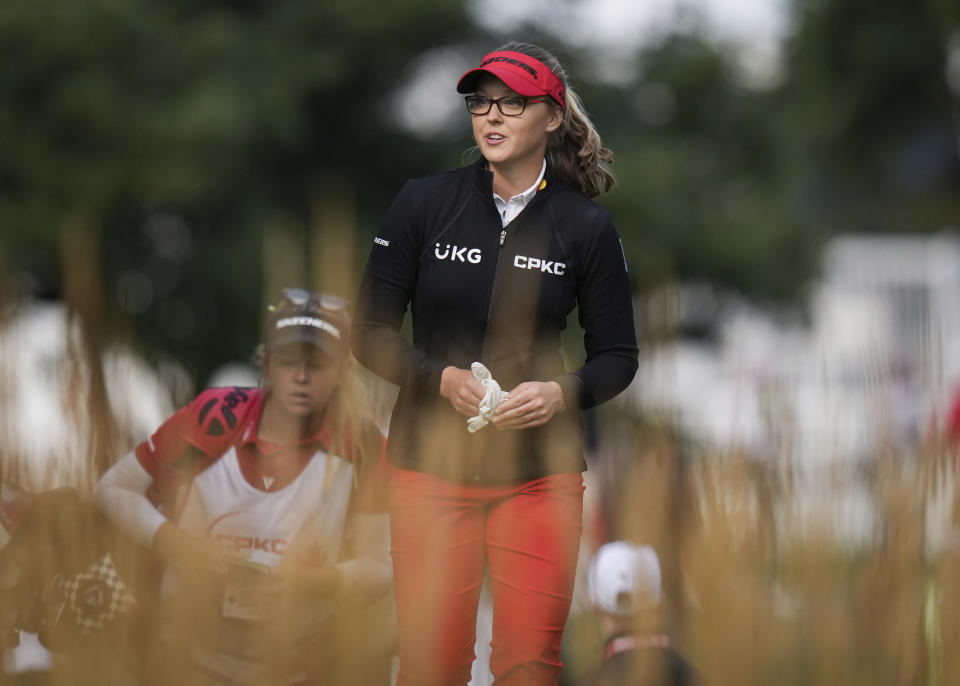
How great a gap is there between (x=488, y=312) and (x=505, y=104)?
1.20 feet

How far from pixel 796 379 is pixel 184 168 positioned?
409 inches

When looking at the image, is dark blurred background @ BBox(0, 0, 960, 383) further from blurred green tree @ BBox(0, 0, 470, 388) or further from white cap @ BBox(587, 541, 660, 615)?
white cap @ BBox(587, 541, 660, 615)

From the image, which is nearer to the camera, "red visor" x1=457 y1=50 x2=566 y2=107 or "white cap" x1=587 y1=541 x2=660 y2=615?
"red visor" x1=457 y1=50 x2=566 y2=107

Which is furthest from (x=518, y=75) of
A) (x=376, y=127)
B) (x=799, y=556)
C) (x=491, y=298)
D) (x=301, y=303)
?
(x=376, y=127)

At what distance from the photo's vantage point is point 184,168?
40.8 feet

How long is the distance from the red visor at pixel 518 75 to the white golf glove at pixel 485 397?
49 cm

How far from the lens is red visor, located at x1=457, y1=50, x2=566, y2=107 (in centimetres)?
249

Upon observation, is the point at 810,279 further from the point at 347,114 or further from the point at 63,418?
the point at 63,418

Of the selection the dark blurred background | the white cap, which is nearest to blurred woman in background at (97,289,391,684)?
the white cap

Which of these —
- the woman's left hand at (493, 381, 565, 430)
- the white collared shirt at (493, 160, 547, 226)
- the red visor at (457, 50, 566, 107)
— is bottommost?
the woman's left hand at (493, 381, 565, 430)

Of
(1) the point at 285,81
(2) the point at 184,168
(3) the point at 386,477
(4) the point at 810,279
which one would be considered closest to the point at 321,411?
(3) the point at 386,477

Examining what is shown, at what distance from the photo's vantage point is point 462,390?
7.72ft

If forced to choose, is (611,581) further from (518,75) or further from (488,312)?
(518,75)

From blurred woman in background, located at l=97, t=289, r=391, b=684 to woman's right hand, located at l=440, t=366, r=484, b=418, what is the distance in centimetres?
16
